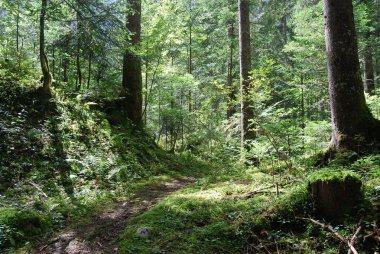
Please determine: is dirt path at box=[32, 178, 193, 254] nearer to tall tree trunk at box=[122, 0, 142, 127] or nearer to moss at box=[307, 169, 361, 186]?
moss at box=[307, 169, 361, 186]

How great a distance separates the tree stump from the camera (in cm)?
420

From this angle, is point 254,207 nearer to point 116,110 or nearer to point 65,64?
point 116,110

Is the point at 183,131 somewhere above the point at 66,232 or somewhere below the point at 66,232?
above

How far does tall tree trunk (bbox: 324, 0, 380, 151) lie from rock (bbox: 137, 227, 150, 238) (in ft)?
12.9

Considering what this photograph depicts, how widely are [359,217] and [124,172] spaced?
245 inches

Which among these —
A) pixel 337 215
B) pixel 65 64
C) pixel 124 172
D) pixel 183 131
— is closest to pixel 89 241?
pixel 337 215

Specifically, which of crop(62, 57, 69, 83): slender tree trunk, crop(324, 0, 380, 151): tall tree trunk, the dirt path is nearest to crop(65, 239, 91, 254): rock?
the dirt path

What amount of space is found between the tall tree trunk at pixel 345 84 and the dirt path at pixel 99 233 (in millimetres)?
4024

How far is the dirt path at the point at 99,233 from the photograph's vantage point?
4590 mm

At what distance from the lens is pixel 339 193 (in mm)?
4227

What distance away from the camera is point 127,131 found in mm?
11727

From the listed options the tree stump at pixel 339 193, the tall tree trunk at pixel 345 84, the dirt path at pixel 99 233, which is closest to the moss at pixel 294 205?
the tree stump at pixel 339 193

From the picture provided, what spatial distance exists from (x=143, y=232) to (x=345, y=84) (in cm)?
463

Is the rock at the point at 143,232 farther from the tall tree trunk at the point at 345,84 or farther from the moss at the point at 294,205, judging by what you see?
the tall tree trunk at the point at 345,84
